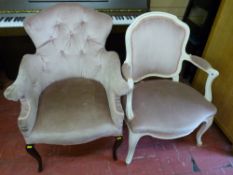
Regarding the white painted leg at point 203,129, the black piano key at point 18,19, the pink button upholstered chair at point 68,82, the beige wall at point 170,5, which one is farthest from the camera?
the beige wall at point 170,5

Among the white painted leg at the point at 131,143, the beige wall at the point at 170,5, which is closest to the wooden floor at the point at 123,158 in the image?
the white painted leg at the point at 131,143

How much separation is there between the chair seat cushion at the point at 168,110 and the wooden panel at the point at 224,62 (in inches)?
13.3

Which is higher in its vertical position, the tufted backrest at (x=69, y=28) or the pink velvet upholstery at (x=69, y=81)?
the tufted backrest at (x=69, y=28)

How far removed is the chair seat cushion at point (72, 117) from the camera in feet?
→ 3.61

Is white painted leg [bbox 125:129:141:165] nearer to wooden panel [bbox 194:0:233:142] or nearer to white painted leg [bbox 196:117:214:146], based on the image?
white painted leg [bbox 196:117:214:146]

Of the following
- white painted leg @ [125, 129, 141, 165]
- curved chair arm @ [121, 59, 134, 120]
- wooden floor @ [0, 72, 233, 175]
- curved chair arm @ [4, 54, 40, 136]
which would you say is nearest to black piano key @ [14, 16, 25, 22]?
curved chair arm @ [4, 54, 40, 136]

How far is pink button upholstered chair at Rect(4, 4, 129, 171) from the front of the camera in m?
1.10

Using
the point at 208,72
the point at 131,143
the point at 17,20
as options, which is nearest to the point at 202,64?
the point at 208,72

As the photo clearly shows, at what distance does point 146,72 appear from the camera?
4.79ft

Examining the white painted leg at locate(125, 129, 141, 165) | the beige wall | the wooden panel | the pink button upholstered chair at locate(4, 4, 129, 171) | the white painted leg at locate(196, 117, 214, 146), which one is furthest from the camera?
the beige wall

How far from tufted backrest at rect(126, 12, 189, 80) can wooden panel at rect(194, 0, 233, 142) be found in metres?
0.39

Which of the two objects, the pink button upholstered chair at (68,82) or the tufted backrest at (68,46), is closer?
the pink button upholstered chair at (68,82)

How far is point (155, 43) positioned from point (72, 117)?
740 millimetres

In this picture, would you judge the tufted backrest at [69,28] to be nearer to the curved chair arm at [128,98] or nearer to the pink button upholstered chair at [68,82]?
the pink button upholstered chair at [68,82]
